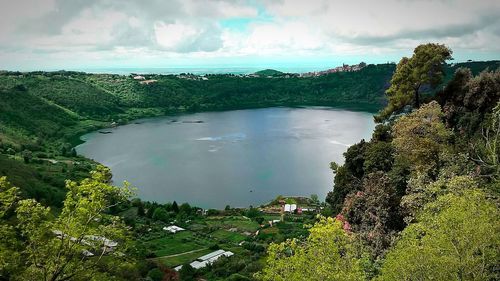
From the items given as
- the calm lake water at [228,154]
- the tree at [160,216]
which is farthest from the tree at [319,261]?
the calm lake water at [228,154]

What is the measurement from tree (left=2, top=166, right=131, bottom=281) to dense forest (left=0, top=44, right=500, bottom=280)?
1.3 inches

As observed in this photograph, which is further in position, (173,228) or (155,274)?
(173,228)

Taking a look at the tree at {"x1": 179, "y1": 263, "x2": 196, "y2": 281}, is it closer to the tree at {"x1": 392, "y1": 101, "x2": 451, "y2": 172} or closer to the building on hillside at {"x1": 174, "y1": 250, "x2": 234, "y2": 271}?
the building on hillside at {"x1": 174, "y1": 250, "x2": 234, "y2": 271}

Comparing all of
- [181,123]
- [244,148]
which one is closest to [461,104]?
[244,148]

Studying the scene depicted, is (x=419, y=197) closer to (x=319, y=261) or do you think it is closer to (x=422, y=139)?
(x=422, y=139)

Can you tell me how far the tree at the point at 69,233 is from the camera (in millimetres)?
9586

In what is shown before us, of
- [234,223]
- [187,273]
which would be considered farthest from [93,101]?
[187,273]

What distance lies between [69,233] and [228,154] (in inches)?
3038

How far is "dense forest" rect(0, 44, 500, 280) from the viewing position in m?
10.1

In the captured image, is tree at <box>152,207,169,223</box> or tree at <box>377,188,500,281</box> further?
tree at <box>152,207,169,223</box>

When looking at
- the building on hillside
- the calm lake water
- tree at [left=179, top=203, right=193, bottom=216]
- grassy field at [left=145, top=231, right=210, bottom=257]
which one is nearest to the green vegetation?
the building on hillside

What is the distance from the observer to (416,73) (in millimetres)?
32594

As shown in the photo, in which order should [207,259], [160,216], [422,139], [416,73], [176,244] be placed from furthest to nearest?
[160,216], [176,244], [207,259], [416,73], [422,139]

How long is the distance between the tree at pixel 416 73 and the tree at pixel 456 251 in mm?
21970
